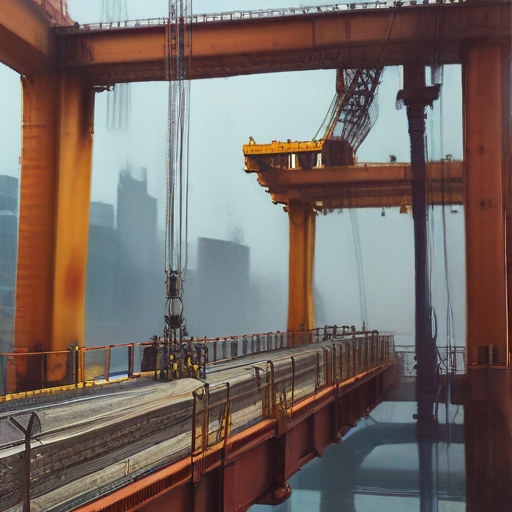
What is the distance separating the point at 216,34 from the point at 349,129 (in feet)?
46.1

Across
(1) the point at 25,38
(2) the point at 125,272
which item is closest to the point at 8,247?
(2) the point at 125,272

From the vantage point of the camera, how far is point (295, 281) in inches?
1314

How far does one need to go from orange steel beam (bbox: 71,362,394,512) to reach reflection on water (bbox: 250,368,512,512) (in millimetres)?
6388

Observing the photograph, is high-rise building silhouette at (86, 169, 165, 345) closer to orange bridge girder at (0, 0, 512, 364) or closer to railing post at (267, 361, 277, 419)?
orange bridge girder at (0, 0, 512, 364)

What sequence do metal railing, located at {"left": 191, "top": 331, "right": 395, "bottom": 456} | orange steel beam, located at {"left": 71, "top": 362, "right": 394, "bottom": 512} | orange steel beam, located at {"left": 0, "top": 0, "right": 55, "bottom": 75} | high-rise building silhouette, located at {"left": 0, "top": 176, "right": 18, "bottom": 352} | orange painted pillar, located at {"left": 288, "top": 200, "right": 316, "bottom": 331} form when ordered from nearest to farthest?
orange steel beam, located at {"left": 71, "top": 362, "right": 394, "bottom": 512} < metal railing, located at {"left": 191, "top": 331, "right": 395, "bottom": 456} < orange steel beam, located at {"left": 0, "top": 0, "right": 55, "bottom": 75} < orange painted pillar, located at {"left": 288, "top": 200, "right": 316, "bottom": 331} < high-rise building silhouette, located at {"left": 0, "top": 176, "right": 18, "bottom": 352}

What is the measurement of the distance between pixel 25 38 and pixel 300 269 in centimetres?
2014

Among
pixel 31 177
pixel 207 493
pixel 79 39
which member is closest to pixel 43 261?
pixel 31 177

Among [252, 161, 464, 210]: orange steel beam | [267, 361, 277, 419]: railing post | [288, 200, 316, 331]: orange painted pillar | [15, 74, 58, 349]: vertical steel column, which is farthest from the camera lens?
[288, 200, 316, 331]: orange painted pillar

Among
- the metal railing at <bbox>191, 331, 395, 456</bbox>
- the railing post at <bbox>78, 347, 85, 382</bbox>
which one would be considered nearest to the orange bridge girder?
the railing post at <bbox>78, 347, 85, 382</bbox>

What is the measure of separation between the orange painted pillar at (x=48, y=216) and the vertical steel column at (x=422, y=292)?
38.5ft

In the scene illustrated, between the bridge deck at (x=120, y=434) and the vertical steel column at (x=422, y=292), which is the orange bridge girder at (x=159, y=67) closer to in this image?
the vertical steel column at (x=422, y=292)

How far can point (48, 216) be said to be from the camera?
61.7ft

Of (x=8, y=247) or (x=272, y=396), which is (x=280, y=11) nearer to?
(x=272, y=396)

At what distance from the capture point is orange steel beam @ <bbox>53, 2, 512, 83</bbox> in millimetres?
17703
